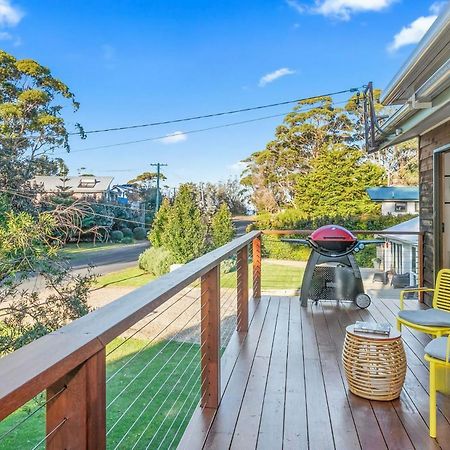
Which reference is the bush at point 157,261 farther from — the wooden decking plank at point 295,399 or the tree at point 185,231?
the wooden decking plank at point 295,399

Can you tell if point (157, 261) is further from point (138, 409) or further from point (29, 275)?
point (138, 409)

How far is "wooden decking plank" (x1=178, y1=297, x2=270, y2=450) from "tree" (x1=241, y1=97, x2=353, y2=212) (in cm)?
1728

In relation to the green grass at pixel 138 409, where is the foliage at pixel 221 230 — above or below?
above

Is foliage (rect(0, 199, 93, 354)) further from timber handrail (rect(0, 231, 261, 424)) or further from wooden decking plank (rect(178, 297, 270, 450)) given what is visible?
timber handrail (rect(0, 231, 261, 424))

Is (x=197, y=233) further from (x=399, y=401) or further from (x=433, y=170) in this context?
(x=399, y=401)

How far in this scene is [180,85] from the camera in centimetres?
2030

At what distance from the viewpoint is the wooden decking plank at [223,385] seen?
7.13ft

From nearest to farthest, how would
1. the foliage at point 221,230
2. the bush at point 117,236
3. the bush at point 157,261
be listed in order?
the bush at point 157,261, the foliage at point 221,230, the bush at point 117,236

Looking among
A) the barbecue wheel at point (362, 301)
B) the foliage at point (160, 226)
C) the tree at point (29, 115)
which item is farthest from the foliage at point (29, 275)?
the foliage at point (160, 226)

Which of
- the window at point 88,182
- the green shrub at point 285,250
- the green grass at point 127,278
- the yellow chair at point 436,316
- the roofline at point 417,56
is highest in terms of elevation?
the window at point 88,182

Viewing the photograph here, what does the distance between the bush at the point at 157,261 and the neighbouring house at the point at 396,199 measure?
7.83m

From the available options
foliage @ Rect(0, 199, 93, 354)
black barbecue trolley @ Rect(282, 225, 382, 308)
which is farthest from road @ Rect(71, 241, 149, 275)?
black barbecue trolley @ Rect(282, 225, 382, 308)

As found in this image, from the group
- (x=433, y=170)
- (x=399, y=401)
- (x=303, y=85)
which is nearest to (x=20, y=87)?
(x=433, y=170)

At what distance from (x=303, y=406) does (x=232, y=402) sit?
435mm
